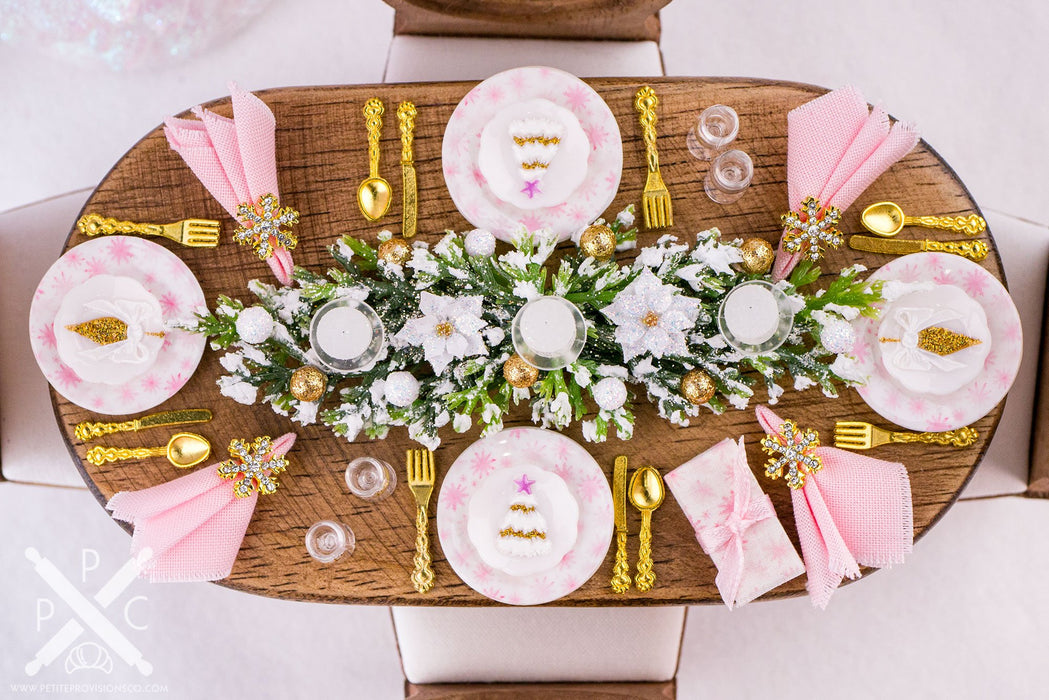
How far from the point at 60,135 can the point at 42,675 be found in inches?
66.2

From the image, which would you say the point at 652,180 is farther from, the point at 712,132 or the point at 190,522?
the point at 190,522

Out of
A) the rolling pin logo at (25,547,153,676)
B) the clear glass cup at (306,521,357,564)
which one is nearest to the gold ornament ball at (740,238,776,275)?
the clear glass cup at (306,521,357,564)

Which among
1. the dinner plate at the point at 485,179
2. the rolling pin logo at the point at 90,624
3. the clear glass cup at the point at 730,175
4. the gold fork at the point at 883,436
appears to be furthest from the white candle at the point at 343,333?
the rolling pin logo at the point at 90,624

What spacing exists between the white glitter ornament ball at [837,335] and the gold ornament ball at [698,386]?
182 millimetres

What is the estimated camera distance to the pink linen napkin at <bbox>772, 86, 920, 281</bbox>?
109 centimetres

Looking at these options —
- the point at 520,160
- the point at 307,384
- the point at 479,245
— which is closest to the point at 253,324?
the point at 307,384

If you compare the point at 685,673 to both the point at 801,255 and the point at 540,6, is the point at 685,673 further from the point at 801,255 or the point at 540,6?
the point at 540,6

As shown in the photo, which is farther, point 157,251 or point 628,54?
point 628,54

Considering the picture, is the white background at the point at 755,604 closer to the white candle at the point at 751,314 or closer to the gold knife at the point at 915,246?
the gold knife at the point at 915,246

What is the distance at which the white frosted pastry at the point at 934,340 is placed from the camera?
1090 millimetres

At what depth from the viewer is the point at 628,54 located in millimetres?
1417

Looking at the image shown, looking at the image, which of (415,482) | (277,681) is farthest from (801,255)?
(277,681)

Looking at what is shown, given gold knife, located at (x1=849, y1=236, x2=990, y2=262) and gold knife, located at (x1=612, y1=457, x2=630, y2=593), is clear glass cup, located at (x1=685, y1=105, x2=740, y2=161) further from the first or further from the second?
gold knife, located at (x1=612, y1=457, x2=630, y2=593)

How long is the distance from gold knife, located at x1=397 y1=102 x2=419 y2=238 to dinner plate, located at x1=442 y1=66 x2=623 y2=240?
0.24ft
